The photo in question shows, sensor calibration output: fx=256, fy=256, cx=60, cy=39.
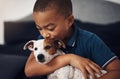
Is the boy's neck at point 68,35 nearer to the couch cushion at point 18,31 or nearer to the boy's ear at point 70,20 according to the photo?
the boy's ear at point 70,20

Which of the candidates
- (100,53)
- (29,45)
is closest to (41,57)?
(29,45)

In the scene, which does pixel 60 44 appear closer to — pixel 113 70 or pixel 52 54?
pixel 52 54

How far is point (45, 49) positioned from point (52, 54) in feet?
0.13

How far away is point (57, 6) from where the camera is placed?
Answer: 935 millimetres

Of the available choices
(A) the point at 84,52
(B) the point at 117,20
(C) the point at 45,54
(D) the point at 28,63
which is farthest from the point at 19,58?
(B) the point at 117,20

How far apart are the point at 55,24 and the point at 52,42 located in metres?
0.07

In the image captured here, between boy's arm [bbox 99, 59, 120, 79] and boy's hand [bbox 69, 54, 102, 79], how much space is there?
0.10ft

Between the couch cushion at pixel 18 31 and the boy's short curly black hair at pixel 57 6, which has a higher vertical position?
the boy's short curly black hair at pixel 57 6

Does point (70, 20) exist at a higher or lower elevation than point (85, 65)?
higher

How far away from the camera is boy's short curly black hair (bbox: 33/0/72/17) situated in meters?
0.93

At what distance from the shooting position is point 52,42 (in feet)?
3.05

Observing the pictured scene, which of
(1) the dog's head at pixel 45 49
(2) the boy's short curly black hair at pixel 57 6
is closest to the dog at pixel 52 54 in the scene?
(1) the dog's head at pixel 45 49

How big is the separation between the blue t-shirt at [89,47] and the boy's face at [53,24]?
0.03 metres

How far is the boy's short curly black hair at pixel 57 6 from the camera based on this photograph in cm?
93
